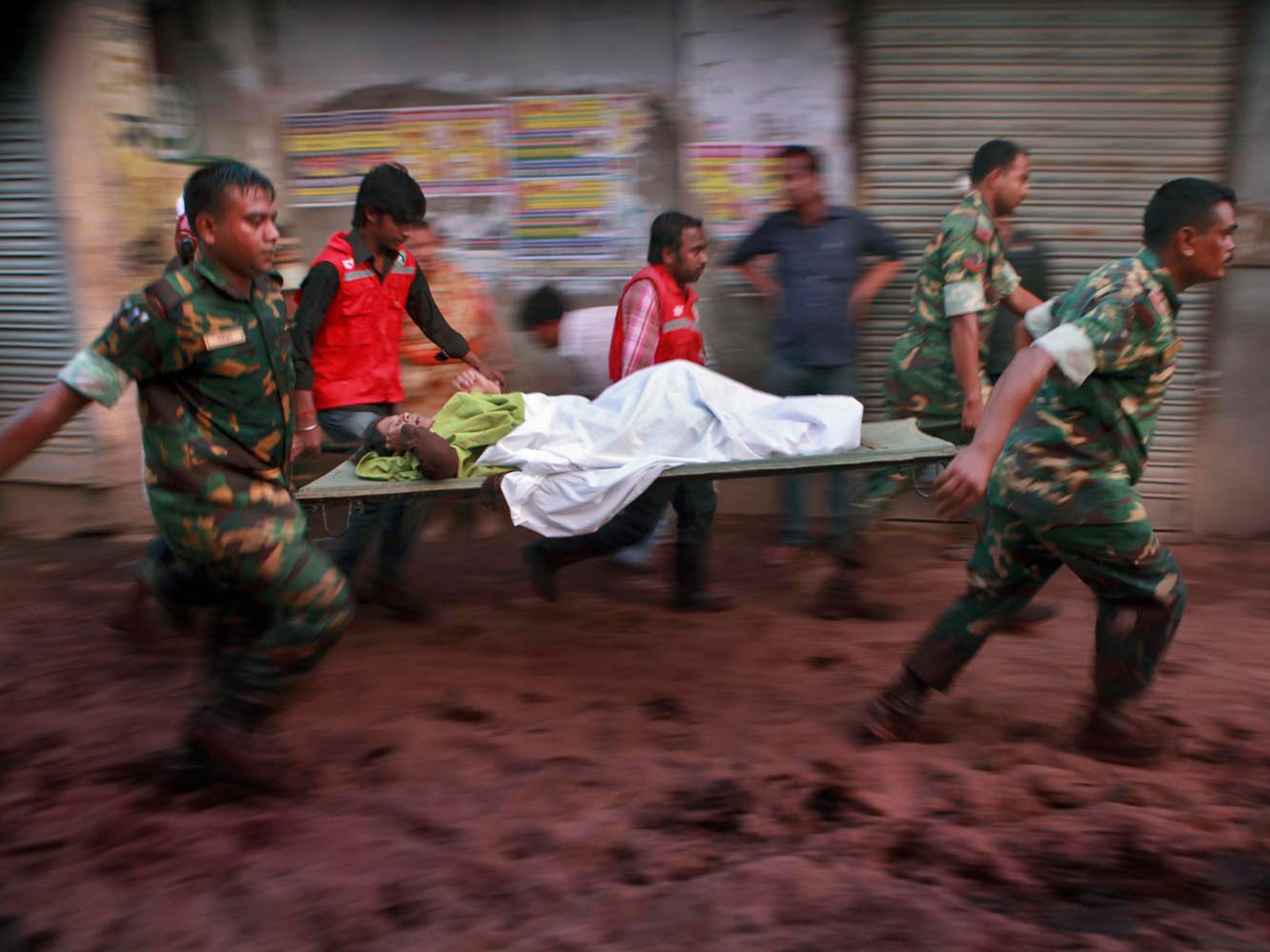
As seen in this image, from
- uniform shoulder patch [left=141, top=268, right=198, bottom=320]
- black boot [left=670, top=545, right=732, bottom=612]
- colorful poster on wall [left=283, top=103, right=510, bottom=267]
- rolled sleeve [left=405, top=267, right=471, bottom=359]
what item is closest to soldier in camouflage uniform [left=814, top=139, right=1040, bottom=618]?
black boot [left=670, top=545, right=732, bottom=612]

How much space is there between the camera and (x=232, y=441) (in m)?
3.05

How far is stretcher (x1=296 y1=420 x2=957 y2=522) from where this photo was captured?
3.85 meters

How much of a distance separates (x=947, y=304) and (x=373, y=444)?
2.38 meters

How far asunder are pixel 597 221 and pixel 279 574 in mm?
3368

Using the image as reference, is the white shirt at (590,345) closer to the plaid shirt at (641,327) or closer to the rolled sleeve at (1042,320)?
the plaid shirt at (641,327)

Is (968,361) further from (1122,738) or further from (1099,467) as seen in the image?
(1122,738)

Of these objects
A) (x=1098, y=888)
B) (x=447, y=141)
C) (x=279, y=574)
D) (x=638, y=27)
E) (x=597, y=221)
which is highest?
(x=638, y=27)

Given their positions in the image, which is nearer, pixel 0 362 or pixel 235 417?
pixel 235 417

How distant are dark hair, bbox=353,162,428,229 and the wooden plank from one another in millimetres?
1056

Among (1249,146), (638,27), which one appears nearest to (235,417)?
(638,27)

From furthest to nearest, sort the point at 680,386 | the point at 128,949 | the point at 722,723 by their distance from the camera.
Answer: the point at 680,386 < the point at 722,723 < the point at 128,949

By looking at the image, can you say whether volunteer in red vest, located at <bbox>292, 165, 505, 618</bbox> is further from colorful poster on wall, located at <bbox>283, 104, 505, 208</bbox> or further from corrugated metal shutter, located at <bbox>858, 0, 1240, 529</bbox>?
corrugated metal shutter, located at <bbox>858, 0, 1240, 529</bbox>

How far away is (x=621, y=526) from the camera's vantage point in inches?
179

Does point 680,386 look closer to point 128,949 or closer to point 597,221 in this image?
point 597,221
